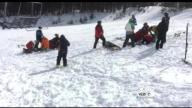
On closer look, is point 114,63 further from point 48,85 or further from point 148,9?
point 148,9

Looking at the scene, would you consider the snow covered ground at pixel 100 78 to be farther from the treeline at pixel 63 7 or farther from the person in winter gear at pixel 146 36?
the treeline at pixel 63 7

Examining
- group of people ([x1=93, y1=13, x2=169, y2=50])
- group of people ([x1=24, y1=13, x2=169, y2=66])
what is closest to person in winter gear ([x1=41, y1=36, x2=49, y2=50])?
group of people ([x1=24, y1=13, x2=169, y2=66])

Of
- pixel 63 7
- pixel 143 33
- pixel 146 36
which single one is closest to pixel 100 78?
pixel 143 33

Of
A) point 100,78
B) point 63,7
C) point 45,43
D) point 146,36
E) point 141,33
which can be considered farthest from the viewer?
point 63,7

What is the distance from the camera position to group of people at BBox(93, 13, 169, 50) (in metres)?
20.9

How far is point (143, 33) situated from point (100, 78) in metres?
7.37

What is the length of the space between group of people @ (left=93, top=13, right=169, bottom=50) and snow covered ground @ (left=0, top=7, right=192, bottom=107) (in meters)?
0.49

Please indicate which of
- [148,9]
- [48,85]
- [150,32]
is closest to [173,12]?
[148,9]

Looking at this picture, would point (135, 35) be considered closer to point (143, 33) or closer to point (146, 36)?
point (143, 33)

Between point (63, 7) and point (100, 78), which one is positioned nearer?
point (100, 78)

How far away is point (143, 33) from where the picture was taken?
Answer: 22.5 meters

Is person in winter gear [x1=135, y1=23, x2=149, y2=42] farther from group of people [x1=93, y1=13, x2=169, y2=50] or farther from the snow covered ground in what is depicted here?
the snow covered ground

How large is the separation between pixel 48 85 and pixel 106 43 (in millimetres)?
7837

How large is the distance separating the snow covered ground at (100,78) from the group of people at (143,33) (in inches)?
19.3
